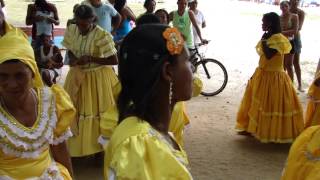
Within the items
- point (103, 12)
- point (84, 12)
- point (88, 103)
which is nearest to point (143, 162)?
point (84, 12)

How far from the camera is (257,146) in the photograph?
5.95m

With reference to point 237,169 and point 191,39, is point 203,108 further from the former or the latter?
point 237,169

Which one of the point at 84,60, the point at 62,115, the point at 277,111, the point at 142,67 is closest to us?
the point at 142,67

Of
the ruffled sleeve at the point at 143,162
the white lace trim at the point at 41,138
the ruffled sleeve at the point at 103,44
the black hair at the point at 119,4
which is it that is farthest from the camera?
the black hair at the point at 119,4

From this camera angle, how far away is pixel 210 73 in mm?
9484

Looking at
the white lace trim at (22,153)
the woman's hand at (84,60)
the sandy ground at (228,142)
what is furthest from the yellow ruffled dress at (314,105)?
the white lace trim at (22,153)

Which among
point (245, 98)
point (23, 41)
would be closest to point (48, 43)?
point (245, 98)

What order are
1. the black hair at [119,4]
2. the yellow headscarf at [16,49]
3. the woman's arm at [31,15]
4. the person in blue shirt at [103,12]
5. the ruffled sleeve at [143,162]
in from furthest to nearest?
1. the black hair at [119,4]
2. the woman's arm at [31,15]
3. the person in blue shirt at [103,12]
4. the yellow headscarf at [16,49]
5. the ruffled sleeve at [143,162]

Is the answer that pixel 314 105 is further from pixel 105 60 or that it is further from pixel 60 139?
pixel 60 139

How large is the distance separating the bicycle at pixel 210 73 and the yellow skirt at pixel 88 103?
12.5 ft

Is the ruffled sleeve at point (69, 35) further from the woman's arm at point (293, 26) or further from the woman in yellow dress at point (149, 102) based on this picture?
the woman's arm at point (293, 26)

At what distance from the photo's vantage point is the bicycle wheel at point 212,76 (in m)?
8.94

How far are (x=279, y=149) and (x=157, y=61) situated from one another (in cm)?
439

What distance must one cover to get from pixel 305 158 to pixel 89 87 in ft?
9.12
